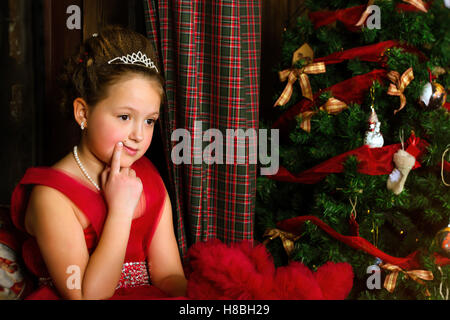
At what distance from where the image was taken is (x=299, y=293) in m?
1.16

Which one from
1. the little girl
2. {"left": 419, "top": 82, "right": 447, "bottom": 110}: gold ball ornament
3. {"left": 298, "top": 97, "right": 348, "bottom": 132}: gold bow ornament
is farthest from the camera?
{"left": 298, "top": 97, "right": 348, "bottom": 132}: gold bow ornament

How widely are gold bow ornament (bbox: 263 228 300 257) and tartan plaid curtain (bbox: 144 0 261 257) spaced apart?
82 mm

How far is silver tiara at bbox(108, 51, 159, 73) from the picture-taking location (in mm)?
1308

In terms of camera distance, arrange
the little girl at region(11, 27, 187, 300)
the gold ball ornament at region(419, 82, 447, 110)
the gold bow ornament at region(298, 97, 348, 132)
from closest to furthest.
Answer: the little girl at region(11, 27, 187, 300)
the gold ball ornament at region(419, 82, 447, 110)
the gold bow ornament at region(298, 97, 348, 132)

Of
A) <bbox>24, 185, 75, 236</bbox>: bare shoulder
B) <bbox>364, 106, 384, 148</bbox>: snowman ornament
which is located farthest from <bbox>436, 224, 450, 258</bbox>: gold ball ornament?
<bbox>24, 185, 75, 236</bbox>: bare shoulder

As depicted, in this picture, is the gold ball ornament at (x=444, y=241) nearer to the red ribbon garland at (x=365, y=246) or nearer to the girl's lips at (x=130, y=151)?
the red ribbon garland at (x=365, y=246)

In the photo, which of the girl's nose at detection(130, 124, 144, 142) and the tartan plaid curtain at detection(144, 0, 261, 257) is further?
the tartan plaid curtain at detection(144, 0, 261, 257)

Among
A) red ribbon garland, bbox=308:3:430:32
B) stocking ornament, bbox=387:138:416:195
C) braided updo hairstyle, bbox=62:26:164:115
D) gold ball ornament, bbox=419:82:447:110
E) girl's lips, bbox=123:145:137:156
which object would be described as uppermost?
red ribbon garland, bbox=308:3:430:32

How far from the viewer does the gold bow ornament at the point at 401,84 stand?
4.47ft

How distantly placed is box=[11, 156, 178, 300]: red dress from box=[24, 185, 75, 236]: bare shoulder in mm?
17

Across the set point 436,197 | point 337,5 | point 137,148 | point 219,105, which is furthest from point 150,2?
point 436,197

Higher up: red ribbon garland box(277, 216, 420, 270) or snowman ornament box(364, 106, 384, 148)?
snowman ornament box(364, 106, 384, 148)

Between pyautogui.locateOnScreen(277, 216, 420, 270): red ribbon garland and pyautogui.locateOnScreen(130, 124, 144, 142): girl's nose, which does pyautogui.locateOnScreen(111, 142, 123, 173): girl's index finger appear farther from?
pyautogui.locateOnScreen(277, 216, 420, 270): red ribbon garland
